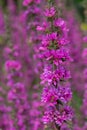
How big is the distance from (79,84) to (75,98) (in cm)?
35

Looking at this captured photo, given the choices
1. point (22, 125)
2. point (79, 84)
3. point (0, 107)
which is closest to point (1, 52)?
point (79, 84)

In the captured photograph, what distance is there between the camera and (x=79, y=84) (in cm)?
1055

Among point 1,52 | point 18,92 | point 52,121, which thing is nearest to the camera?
point 52,121

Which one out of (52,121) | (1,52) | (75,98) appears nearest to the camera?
(52,121)

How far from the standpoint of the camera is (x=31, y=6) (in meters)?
7.96

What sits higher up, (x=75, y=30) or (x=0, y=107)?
(x=75, y=30)

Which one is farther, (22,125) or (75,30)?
(75,30)

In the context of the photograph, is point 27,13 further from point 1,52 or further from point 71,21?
point 1,52

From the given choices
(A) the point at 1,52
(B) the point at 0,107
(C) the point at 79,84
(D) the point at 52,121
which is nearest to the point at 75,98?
(C) the point at 79,84

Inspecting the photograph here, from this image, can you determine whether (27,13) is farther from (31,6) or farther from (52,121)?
(52,121)

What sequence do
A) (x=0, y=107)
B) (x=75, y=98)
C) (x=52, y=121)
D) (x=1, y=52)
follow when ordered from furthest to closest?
(x=1, y=52) < (x=75, y=98) < (x=0, y=107) < (x=52, y=121)

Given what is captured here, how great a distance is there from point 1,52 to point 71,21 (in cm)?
200

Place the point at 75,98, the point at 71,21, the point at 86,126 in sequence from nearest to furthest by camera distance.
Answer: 1. the point at 86,126
2. the point at 75,98
3. the point at 71,21

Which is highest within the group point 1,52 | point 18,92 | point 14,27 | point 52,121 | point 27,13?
point 14,27
